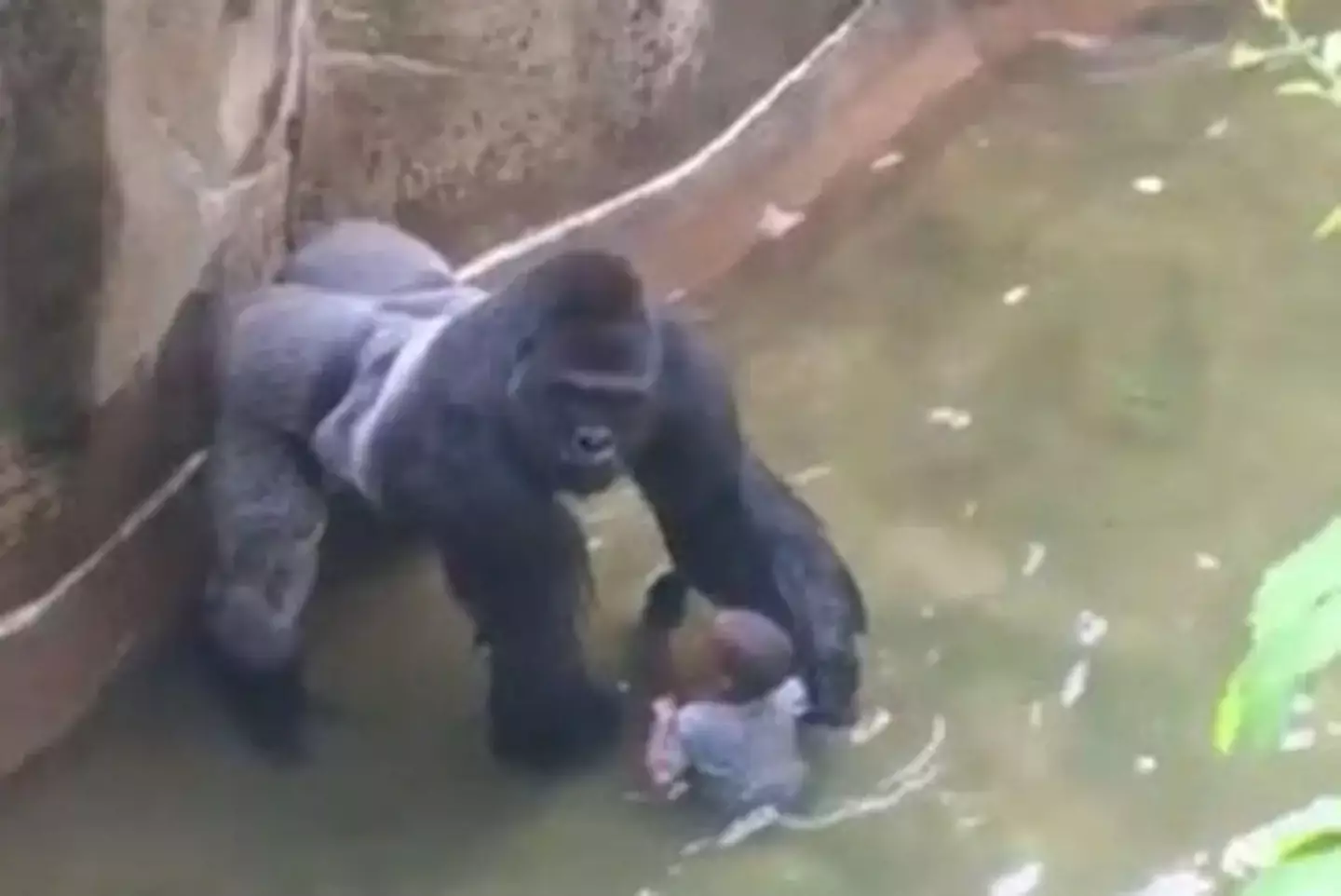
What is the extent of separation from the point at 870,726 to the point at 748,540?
0.21m

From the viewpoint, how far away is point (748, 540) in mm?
1859

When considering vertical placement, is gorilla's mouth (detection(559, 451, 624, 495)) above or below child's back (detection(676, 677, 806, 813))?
above

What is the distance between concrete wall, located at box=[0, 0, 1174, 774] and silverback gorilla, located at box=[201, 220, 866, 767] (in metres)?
0.08

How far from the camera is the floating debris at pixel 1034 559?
2.11 m

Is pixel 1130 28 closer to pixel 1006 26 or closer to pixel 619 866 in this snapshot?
pixel 1006 26

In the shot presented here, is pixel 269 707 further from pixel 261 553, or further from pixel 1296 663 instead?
pixel 1296 663

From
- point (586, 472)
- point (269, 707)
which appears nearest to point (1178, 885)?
point (586, 472)

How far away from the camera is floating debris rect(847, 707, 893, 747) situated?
6.29 feet

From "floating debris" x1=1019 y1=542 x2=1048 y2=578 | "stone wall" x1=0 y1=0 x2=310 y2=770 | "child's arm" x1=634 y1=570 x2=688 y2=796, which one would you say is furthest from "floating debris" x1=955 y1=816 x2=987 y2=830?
"stone wall" x1=0 y1=0 x2=310 y2=770

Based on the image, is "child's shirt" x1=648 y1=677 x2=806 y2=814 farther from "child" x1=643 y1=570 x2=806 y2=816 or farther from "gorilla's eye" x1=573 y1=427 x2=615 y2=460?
"gorilla's eye" x1=573 y1=427 x2=615 y2=460

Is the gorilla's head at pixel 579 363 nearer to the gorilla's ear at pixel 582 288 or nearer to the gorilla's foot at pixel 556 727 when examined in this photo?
the gorilla's ear at pixel 582 288

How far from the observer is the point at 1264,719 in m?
0.79

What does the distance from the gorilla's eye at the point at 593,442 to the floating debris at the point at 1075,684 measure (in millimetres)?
528

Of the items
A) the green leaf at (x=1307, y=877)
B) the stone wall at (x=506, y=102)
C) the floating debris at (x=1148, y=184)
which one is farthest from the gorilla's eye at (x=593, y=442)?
the floating debris at (x=1148, y=184)
